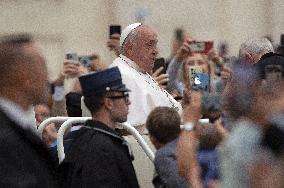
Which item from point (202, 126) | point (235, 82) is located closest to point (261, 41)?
point (202, 126)

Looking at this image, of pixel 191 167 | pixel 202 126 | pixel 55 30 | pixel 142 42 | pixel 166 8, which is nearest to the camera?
pixel 191 167

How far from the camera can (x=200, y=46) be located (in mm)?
9961

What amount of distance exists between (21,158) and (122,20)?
1226 centimetres

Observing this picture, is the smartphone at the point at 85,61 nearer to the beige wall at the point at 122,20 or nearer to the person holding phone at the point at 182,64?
the person holding phone at the point at 182,64

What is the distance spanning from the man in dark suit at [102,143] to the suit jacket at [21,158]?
79 centimetres

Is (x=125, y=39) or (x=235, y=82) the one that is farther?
(x=125, y=39)

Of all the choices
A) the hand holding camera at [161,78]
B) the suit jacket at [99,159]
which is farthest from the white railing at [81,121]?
the hand holding camera at [161,78]

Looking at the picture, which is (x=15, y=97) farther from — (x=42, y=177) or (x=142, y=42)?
(x=142, y=42)

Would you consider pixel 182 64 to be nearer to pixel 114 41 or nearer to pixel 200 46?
pixel 114 41

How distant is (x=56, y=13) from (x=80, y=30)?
18.1 inches

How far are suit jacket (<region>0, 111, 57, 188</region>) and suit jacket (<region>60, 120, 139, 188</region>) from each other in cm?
100

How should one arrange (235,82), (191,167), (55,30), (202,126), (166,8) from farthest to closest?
1. (166,8)
2. (55,30)
3. (202,126)
4. (191,167)
5. (235,82)

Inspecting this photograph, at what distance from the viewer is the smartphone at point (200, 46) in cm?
962

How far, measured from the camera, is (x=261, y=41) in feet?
26.7
